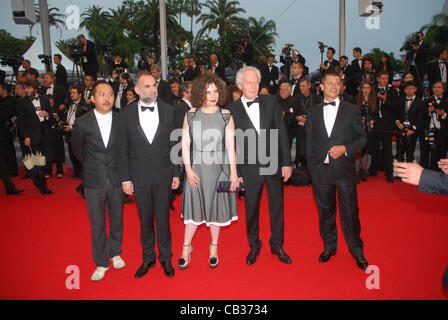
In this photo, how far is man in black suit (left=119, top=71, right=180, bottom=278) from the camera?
299cm

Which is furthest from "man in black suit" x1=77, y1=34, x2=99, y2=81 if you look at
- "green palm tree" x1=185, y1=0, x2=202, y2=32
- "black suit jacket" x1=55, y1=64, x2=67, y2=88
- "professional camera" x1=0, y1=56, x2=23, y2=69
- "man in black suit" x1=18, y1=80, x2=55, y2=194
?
"green palm tree" x1=185, y1=0, x2=202, y2=32

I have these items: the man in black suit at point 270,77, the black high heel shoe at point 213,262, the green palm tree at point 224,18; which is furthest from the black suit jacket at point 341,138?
the green palm tree at point 224,18

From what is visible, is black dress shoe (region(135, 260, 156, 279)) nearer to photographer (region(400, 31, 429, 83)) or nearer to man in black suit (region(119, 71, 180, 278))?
man in black suit (region(119, 71, 180, 278))

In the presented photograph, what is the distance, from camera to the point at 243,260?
3.41m

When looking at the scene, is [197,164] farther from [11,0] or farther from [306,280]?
[11,0]

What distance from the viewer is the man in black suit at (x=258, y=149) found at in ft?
10.7

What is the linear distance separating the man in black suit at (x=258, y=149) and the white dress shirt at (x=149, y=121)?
707 mm

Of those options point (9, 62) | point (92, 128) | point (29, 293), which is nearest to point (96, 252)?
point (29, 293)

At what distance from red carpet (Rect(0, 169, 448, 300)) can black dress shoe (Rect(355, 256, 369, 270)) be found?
5 cm

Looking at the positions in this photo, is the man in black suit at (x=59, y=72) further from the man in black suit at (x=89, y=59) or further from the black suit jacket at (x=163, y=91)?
the black suit jacket at (x=163, y=91)

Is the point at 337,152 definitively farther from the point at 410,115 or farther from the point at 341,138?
the point at 410,115

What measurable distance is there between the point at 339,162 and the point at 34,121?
5075mm

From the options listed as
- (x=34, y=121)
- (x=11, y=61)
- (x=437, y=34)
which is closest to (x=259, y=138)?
(x=34, y=121)

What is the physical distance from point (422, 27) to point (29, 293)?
705 inches
